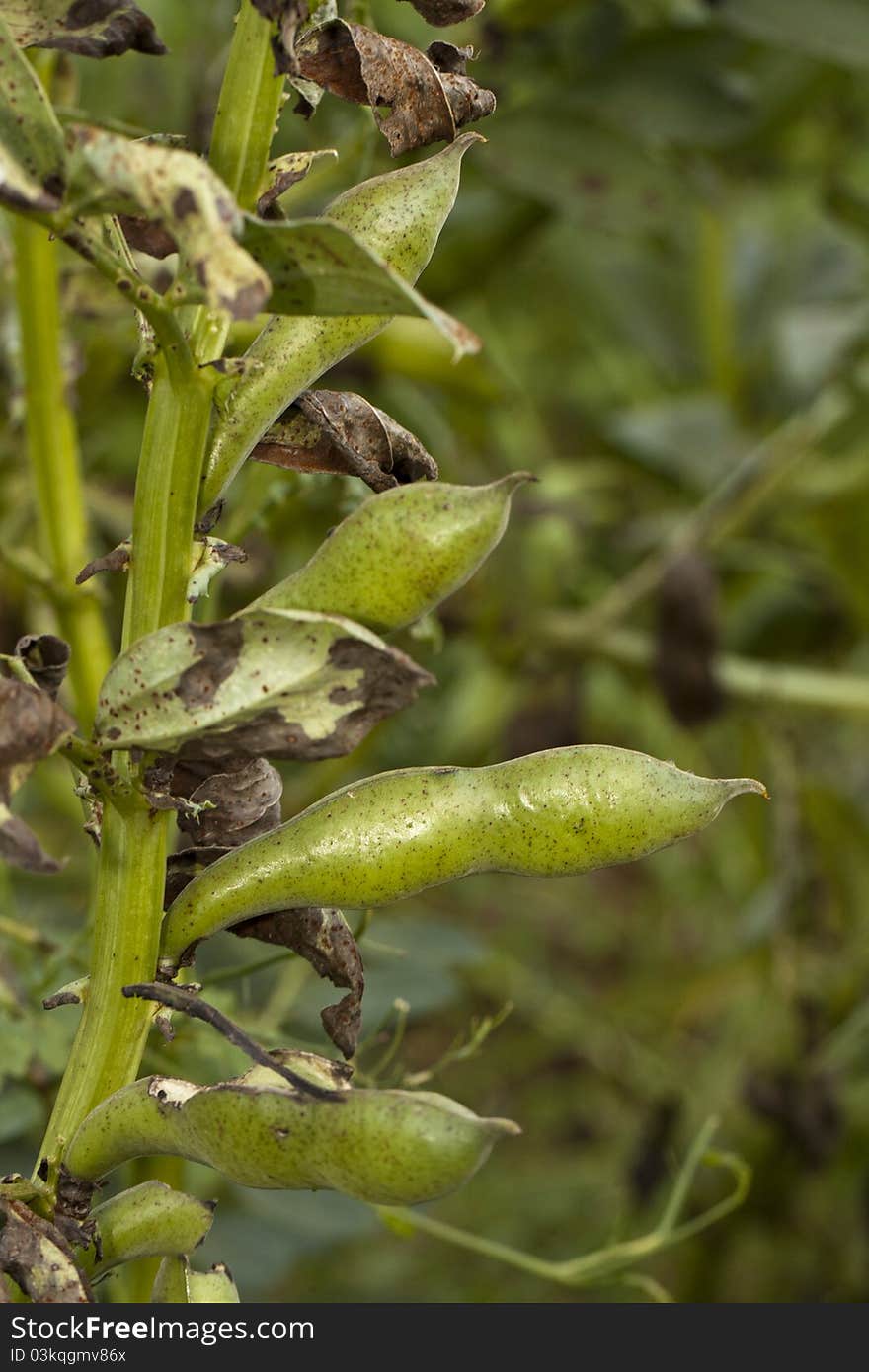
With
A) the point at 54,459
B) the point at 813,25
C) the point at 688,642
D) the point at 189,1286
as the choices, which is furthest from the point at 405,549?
the point at 688,642

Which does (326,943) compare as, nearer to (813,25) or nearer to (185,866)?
(185,866)

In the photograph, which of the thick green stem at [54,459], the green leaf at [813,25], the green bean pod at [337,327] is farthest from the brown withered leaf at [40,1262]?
the green leaf at [813,25]

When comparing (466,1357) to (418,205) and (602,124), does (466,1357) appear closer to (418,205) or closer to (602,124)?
(418,205)

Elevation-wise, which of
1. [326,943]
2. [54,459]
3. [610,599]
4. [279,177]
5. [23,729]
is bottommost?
[610,599]

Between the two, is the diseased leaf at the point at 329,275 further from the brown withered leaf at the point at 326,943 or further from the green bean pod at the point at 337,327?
the brown withered leaf at the point at 326,943

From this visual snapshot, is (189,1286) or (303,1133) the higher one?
(303,1133)

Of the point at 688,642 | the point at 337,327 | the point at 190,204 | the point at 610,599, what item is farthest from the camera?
the point at 610,599

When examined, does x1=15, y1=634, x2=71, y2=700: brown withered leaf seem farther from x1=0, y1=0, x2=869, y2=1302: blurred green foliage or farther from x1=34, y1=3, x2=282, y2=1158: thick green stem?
x1=0, y1=0, x2=869, y2=1302: blurred green foliage
